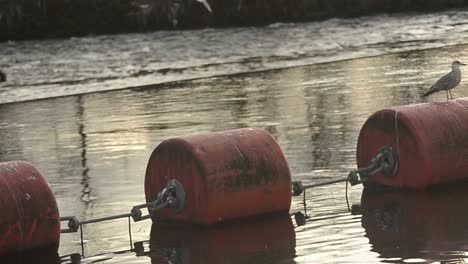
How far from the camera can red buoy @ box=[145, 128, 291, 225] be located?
1149 cm

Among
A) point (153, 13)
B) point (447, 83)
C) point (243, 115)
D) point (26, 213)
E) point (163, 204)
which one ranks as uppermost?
point (447, 83)

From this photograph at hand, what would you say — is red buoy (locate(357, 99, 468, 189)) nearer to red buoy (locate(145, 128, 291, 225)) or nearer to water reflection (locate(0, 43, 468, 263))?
water reflection (locate(0, 43, 468, 263))

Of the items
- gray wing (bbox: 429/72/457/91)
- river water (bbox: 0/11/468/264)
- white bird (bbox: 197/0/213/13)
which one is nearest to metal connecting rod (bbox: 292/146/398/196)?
river water (bbox: 0/11/468/264)

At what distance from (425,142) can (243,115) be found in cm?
797

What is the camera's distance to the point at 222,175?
11547mm

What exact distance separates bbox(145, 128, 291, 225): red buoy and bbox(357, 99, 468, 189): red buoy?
1222 mm

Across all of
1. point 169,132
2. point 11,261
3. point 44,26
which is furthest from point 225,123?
point 44,26

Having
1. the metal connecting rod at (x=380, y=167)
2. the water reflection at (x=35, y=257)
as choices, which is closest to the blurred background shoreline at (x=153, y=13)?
the metal connecting rod at (x=380, y=167)

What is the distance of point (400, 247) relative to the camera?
10.1 m

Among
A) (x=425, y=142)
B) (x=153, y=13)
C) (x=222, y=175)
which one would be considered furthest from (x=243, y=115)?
(x=153, y=13)

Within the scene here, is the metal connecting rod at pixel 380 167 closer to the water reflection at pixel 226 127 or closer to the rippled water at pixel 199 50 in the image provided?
the water reflection at pixel 226 127

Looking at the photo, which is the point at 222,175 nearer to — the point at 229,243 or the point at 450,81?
the point at 229,243

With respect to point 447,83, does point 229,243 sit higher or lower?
lower

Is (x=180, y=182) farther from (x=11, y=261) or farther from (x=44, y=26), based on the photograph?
(x=44, y=26)
